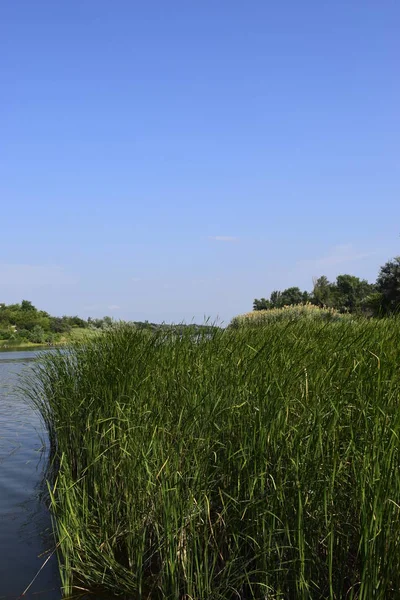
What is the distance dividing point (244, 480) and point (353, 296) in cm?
6848

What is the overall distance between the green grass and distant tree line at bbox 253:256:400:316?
99.0 inches

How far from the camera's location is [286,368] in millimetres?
4562

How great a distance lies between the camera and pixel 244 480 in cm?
360

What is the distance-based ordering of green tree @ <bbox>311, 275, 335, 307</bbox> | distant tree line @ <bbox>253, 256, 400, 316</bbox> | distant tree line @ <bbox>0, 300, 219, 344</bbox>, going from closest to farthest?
distant tree line @ <bbox>253, 256, 400, 316</bbox>, green tree @ <bbox>311, 275, 335, 307</bbox>, distant tree line @ <bbox>0, 300, 219, 344</bbox>

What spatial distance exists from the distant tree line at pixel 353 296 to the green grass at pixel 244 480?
251cm

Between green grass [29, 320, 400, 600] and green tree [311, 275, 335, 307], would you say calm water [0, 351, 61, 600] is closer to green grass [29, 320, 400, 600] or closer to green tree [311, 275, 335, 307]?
green grass [29, 320, 400, 600]

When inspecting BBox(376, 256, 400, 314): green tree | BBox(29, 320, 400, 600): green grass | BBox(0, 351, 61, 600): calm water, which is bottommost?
BBox(0, 351, 61, 600): calm water

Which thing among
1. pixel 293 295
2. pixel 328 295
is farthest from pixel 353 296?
pixel 328 295

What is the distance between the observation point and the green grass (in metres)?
3.02

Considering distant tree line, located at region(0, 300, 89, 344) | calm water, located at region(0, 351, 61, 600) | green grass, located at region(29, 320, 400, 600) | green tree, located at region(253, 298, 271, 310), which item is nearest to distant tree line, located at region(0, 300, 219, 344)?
distant tree line, located at region(0, 300, 89, 344)

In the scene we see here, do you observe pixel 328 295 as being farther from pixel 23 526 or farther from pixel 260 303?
pixel 23 526

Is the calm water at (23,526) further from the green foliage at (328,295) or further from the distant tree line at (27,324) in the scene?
the distant tree line at (27,324)

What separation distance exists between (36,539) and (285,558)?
3.56 meters

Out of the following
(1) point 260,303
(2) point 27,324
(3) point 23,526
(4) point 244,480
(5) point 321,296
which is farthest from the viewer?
(2) point 27,324
